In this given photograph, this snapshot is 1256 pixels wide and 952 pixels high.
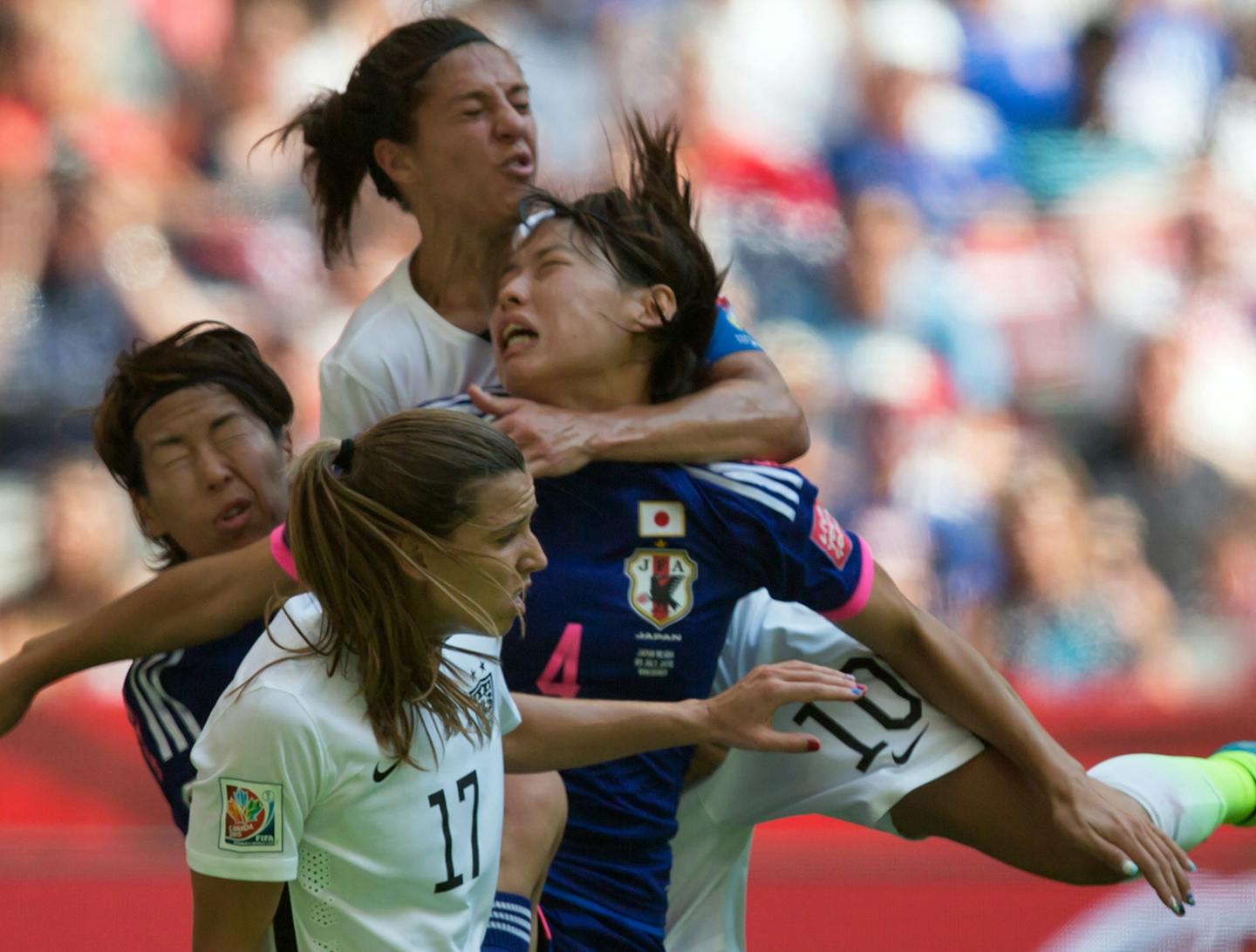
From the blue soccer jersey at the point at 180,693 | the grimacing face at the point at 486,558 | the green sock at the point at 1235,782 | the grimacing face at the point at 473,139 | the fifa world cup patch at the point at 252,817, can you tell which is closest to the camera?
the fifa world cup patch at the point at 252,817

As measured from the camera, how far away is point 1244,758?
7.90 feet

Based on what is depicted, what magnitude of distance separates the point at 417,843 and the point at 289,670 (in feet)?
0.69

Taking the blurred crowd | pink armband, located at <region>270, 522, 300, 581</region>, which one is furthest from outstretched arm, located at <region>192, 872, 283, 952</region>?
the blurred crowd

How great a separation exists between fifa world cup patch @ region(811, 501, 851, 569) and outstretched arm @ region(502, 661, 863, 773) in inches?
11.1

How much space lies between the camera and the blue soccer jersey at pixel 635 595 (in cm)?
201

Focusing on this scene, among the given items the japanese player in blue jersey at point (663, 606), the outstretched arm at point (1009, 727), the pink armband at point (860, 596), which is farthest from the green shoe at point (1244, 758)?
the pink armband at point (860, 596)

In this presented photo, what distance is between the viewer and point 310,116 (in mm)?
2594

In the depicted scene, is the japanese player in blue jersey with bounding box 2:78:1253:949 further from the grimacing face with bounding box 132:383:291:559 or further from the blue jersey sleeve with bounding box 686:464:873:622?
the grimacing face with bounding box 132:383:291:559

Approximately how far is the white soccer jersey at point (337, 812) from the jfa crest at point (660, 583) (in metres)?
0.42

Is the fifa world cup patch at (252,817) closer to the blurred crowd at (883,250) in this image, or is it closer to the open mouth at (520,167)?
the open mouth at (520,167)

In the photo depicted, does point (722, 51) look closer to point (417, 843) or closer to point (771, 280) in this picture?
point (771, 280)

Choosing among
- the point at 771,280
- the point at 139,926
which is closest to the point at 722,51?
the point at 771,280

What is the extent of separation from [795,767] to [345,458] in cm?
95

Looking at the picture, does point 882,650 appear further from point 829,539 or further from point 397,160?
point 397,160
